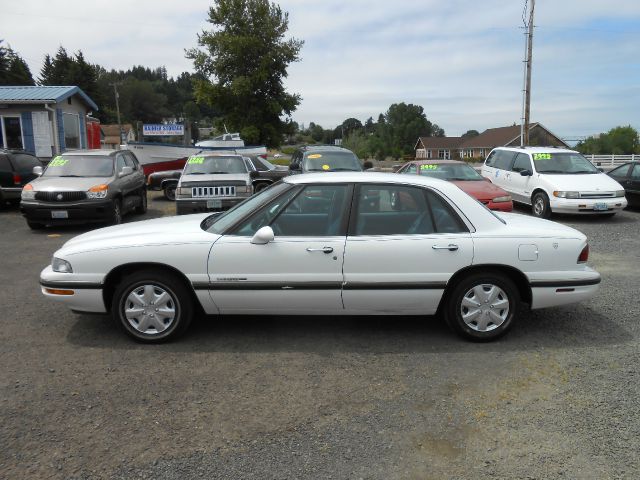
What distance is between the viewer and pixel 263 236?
414 cm

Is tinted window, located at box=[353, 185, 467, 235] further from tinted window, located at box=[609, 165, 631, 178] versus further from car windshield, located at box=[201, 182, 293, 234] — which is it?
tinted window, located at box=[609, 165, 631, 178]

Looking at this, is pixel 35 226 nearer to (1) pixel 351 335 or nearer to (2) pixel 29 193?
(2) pixel 29 193

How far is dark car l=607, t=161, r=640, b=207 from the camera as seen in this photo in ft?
42.1

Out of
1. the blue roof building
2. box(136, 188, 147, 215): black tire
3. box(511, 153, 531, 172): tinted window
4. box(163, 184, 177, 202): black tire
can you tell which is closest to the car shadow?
box(136, 188, 147, 215): black tire

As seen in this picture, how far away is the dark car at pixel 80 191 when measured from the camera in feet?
32.4

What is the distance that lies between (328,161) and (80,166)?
5.44 m

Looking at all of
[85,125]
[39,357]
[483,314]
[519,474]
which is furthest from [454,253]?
[85,125]

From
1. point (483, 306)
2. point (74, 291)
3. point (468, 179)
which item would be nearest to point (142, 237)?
point (74, 291)

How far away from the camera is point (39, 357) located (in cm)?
416

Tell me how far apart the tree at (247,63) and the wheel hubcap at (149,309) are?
30.2 meters

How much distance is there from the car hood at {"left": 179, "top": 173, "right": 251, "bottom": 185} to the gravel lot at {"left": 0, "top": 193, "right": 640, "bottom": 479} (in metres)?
5.59

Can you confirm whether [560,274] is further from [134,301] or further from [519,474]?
[134,301]

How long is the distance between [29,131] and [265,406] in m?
19.3

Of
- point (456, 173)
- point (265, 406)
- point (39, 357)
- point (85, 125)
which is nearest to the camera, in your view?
point (265, 406)
